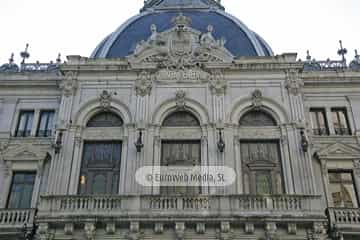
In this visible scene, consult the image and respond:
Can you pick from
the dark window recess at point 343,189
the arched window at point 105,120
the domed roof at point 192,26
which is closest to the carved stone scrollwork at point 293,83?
the domed roof at point 192,26

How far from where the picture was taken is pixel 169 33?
83.6 feet

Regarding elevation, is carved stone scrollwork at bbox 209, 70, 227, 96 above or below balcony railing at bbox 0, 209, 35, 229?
above

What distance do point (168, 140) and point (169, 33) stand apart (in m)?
7.22

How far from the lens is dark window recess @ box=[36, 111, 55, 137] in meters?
24.2

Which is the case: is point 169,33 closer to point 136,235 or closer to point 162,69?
point 162,69

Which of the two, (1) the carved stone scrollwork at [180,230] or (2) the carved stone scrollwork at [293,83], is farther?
(2) the carved stone scrollwork at [293,83]

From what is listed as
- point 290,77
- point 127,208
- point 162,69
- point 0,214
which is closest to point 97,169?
point 127,208

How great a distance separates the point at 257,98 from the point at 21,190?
14.1 m

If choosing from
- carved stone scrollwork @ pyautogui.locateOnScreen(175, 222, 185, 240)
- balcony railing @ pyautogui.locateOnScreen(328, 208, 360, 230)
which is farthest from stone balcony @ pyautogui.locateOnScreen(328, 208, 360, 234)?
carved stone scrollwork @ pyautogui.locateOnScreen(175, 222, 185, 240)

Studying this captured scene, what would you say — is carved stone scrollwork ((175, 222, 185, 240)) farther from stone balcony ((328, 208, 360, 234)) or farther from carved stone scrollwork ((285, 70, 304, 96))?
carved stone scrollwork ((285, 70, 304, 96))

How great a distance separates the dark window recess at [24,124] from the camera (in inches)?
958

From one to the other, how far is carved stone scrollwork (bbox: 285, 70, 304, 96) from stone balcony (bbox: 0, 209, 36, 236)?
1534cm

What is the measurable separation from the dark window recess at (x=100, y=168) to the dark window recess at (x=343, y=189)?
38.0 feet

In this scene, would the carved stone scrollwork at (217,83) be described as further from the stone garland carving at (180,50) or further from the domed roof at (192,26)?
the domed roof at (192,26)
